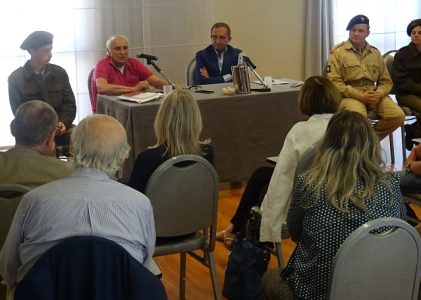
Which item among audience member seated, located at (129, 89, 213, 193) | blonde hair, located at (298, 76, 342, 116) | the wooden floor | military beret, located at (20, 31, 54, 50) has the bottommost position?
the wooden floor

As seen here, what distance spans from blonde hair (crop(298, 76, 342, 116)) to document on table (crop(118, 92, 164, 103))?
1.54 meters

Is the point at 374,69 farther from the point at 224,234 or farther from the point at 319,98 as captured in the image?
the point at 319,98

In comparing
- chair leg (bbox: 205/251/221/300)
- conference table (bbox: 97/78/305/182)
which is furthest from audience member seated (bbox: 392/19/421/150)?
chair leg (bbox: 205/251/221/300)

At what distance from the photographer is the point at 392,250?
6.94 feet

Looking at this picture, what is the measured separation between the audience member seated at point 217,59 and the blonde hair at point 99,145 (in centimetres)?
341

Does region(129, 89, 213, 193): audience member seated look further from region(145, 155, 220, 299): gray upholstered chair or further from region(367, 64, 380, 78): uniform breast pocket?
region(367, 64, 380, 78): uniform breast pocket

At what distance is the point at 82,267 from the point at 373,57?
13.4ft

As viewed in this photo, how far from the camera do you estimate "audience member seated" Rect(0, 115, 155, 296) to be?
75.7 inches

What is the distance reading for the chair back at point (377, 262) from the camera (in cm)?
205

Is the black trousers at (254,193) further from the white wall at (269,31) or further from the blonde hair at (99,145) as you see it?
the white wall at (269,31)

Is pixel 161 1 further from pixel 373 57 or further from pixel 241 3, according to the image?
pixel 373 57

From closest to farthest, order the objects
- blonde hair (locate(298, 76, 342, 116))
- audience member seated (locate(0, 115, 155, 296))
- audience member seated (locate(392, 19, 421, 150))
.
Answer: audience member seated (locate(0, 115, 155, 296))
blonde hair (locate(298, 76, 342, 116))
audience member seated (locate(392, 19, 421, 150))

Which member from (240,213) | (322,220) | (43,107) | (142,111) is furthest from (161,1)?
(322,220)

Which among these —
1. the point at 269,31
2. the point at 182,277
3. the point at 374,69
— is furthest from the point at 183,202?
the point at 269,31
